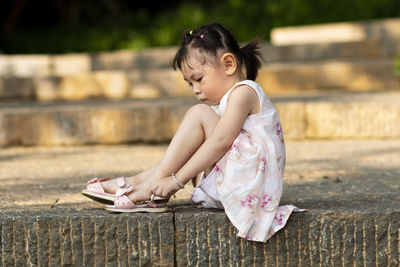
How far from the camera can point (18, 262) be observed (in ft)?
6.98

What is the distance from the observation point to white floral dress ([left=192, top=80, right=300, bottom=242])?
2.11 metres

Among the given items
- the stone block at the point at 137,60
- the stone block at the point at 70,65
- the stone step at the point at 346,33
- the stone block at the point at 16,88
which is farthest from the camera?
the stone block at the point at 70,65

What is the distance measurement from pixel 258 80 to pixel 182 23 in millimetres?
6114

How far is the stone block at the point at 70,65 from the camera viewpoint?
8055 millimetres

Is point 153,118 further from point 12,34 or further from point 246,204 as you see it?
point 12,34

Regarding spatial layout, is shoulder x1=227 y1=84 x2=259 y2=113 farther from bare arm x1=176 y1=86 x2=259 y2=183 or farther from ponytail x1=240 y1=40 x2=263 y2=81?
ponytail x1=240 y1=40 x2=263 y2=81

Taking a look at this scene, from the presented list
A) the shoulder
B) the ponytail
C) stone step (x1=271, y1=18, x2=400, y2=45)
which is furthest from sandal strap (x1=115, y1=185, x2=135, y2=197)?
stone step (x1=271, y1=18, x2=400, y2=45)

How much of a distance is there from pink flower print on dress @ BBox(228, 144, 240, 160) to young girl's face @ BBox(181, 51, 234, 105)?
0.27m

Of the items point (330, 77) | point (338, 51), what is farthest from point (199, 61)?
point (338, 51)

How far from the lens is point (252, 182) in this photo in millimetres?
2129

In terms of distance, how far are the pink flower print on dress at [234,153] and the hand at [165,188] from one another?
0.23 m

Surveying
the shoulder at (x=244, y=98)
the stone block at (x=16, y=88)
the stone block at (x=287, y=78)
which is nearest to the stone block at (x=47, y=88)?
the stone block at (x=16, y=88)

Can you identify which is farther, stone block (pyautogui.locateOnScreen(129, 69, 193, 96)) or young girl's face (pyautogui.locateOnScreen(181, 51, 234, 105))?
stone block (pyautogui.locateOnScreen(129, 69, 193, 96))

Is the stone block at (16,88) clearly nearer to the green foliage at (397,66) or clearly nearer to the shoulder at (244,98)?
the green foliage at (397,66)
